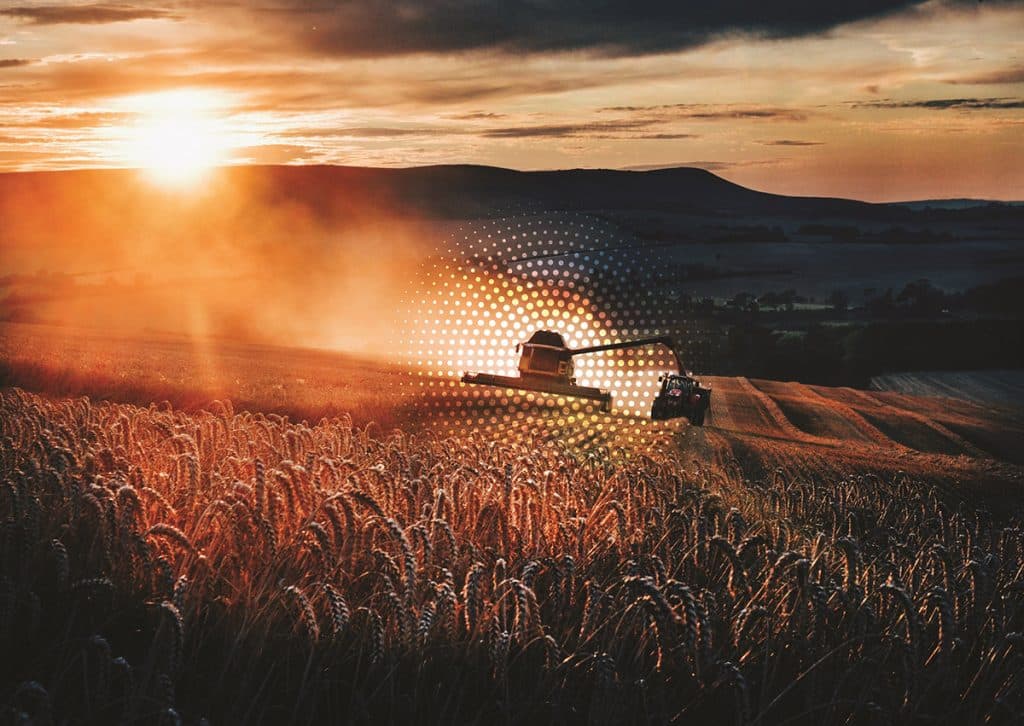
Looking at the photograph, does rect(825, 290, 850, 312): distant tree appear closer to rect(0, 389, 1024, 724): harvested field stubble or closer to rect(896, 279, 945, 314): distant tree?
rect(896, 279, 945, 314): distant tree

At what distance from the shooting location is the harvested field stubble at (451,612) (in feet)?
12.8

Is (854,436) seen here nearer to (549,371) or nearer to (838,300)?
(549,371)

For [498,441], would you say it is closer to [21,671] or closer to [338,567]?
[338,567]

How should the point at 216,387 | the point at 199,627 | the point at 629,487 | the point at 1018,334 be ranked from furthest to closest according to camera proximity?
the point at 1018,334 → the point at 216,387 → the point at 629,487 → the point at 199,627

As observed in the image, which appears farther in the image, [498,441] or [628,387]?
[628,387]

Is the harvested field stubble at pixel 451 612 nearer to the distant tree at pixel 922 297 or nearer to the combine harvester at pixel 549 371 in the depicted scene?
the combine harvester at pixel 549 371

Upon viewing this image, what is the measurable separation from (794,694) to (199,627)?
2.43 metres

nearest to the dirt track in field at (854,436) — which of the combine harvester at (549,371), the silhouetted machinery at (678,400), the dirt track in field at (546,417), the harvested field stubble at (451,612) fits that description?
the dirt track in field at (546,417)

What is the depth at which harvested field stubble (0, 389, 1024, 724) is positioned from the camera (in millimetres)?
3893

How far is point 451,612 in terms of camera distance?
4.46 m

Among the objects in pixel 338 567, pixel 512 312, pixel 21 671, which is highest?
pixel 512 312

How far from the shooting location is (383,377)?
25953mm

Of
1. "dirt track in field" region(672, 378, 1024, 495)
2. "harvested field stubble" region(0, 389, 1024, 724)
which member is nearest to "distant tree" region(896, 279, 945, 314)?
"dirt track in field" region(672, 378, 1024, 495)

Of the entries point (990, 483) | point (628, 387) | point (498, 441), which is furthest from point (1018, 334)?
point (498, 441)
